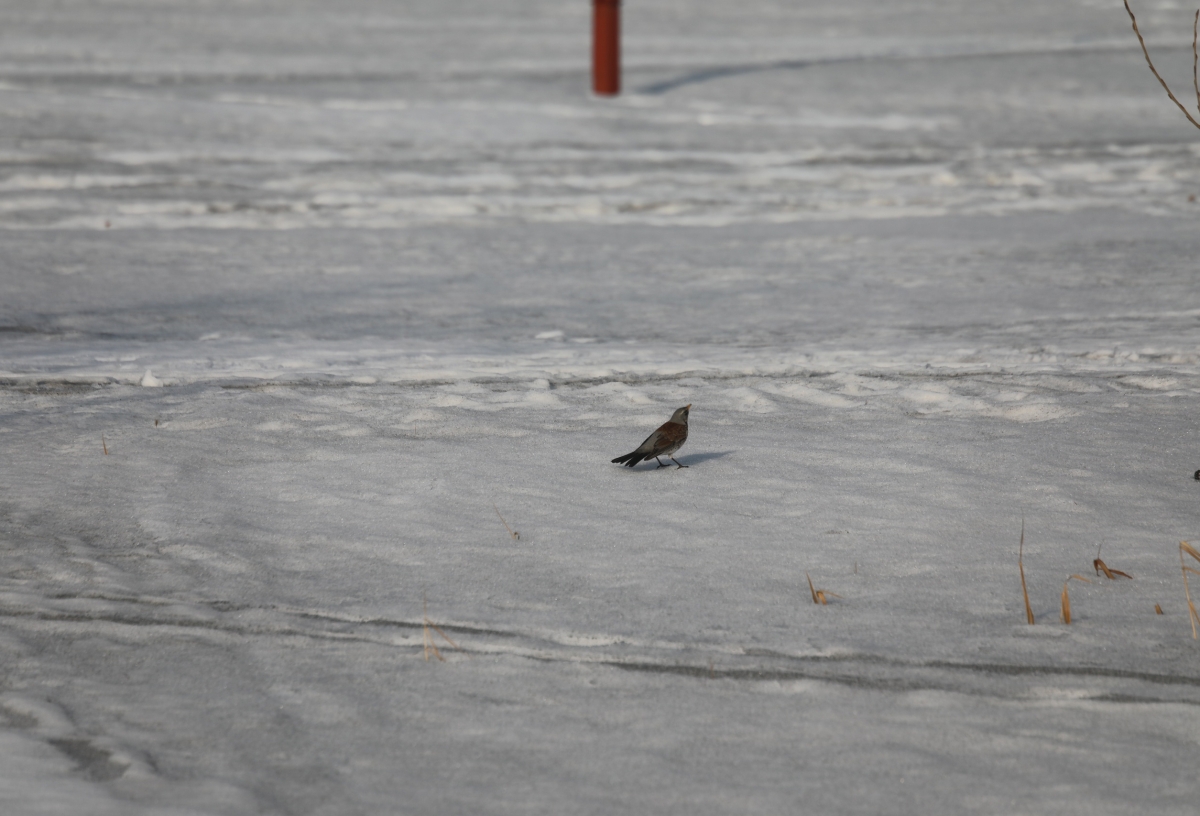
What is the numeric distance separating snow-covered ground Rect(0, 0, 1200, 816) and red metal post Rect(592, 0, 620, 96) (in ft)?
7.03

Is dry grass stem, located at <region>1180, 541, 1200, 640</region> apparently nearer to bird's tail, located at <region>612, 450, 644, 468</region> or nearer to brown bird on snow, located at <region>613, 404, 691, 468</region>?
brown bird on snow, located at <region>613, 404, 691, 468</region>

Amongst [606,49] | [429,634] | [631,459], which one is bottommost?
[429,634]

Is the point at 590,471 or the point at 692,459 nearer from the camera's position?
the point at 590,471

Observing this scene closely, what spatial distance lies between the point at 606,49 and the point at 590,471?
30.3 feet

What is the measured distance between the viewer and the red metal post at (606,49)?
12461 millimetres

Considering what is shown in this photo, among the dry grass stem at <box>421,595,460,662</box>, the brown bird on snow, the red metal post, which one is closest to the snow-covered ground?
the dry grass stem at <box>421,595,460,662</box>

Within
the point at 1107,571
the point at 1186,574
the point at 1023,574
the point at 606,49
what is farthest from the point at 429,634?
the point at 606,49

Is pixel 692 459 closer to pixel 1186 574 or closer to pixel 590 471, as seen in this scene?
pixel 590 471

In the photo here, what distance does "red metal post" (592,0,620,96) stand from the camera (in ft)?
40.9

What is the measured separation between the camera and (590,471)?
167 inches

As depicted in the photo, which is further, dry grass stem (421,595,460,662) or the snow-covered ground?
dry grass stem (421,595,460,662)

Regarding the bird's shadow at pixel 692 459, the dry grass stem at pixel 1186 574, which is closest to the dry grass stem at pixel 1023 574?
the dry grass stem at pixel 1186 574

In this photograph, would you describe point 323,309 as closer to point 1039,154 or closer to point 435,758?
point 435,758

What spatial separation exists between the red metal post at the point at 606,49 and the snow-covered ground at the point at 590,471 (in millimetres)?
2143
